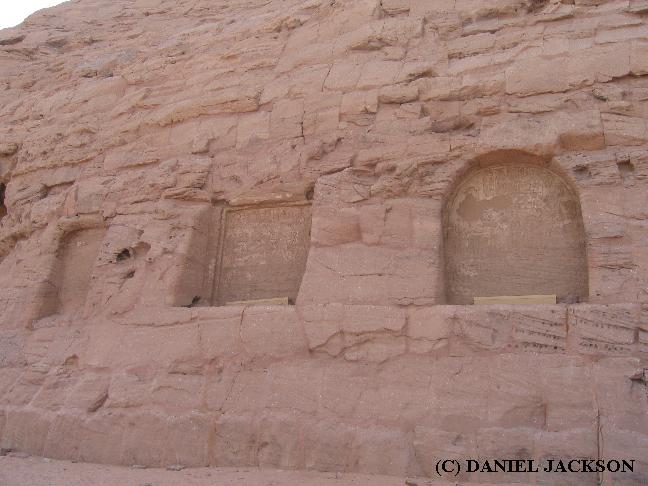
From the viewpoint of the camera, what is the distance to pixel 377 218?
5.84m

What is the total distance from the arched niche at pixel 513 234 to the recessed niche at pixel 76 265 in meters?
4.42

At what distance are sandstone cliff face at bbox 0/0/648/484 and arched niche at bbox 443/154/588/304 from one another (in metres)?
0.02

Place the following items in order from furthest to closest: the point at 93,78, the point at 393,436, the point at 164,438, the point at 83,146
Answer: the point at 93,78 < the point at 83,146 < the point at 164,438 < the point at 393,436

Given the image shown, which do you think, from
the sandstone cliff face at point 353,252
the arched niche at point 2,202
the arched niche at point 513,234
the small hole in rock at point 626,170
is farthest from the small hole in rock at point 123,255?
the small hole in rock at point 626,170

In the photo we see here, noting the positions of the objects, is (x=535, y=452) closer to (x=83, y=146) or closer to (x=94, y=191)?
(x=94, y=191)

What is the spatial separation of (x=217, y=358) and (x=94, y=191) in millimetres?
3300

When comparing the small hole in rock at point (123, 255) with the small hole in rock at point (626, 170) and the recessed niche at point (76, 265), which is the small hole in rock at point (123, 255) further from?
the small hole in rock at point (626, 170)

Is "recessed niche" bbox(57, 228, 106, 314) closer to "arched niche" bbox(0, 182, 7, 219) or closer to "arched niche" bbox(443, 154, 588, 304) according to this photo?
"arched niche" bbox(0, 182, 7, 219)

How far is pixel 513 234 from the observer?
578 centimetres

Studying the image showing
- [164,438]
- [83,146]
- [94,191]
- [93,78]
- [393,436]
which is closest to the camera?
[393,436]

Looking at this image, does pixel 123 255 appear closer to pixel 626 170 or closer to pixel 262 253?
pixel 262 253

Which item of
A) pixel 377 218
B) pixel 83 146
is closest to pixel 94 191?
pixel 83 146

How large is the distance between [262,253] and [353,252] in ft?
4.48

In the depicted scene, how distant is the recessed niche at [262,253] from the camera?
6516mm
